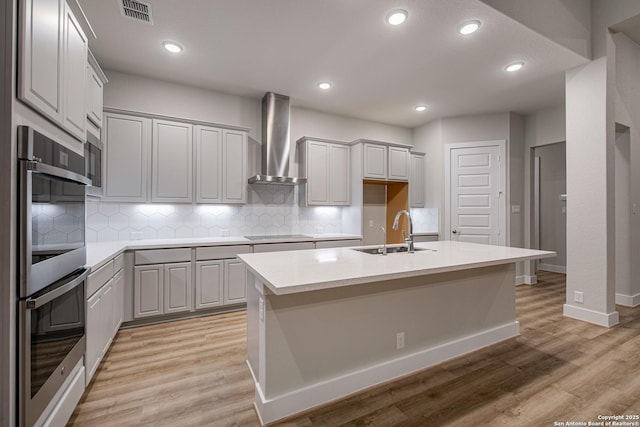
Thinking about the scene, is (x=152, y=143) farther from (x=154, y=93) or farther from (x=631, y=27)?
(x=631, y=27)

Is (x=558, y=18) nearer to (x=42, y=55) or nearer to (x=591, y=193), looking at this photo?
(x=591, y=193)

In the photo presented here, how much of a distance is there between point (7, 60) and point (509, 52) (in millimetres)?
3970

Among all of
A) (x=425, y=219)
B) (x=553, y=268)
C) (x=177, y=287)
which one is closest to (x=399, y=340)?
(x=177, y=287)

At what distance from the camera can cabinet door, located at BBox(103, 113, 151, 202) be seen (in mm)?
3295

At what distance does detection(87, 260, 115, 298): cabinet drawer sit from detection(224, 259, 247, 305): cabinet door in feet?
4.00

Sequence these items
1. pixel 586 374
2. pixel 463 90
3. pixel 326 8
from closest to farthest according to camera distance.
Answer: pixel 586 374 < pixel 326 8 < pixel 463 90

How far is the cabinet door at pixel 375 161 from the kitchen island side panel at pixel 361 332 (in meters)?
2.49

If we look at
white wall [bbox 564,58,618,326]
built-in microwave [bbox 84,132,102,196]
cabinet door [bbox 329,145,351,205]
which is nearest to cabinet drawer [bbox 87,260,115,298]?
built-in microwave [bbox 84,132,102,196]

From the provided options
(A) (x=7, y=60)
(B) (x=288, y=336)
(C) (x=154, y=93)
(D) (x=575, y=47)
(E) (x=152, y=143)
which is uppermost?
(D) (x=575, y=47)

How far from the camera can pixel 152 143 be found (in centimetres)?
351

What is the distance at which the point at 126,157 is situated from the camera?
3.38 m

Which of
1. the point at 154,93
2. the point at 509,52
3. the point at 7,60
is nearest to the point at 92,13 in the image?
the point at 154,93

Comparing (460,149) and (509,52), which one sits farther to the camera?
(460,149)

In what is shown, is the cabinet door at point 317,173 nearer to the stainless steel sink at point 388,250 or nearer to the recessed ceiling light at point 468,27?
the stainless steel sink at point 388,250
